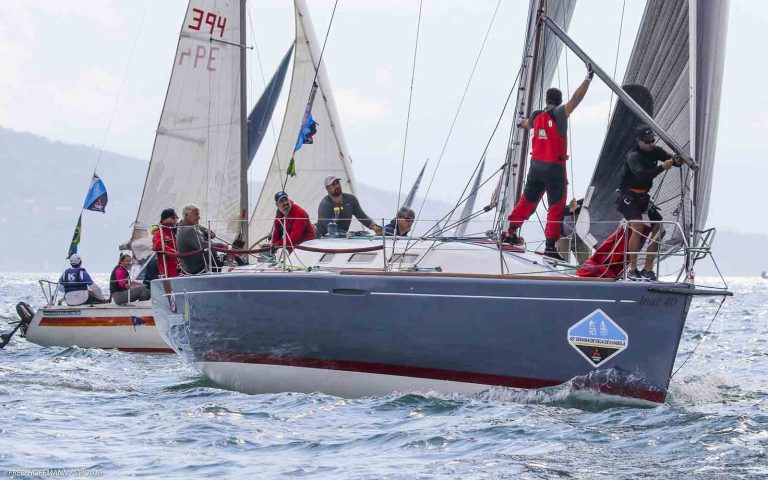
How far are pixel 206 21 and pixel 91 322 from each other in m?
5.68

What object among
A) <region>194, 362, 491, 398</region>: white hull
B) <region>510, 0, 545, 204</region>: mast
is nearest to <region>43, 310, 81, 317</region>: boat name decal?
<region>194, 362, 491, 398</region>: white hull

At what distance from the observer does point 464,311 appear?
9922 mm

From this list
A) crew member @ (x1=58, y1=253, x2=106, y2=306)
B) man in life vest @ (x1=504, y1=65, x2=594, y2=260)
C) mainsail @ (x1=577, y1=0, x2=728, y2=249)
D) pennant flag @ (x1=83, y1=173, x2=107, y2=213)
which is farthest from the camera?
pennant flag @ (x1=83, y1=173, x2=107, y2=213)

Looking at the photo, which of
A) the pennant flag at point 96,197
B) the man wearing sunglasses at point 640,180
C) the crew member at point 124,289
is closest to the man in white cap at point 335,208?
the man wearing sunglasses at point 640,180

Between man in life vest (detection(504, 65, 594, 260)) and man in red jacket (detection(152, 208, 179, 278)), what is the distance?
11.9 feet

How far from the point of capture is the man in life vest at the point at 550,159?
1180 cm

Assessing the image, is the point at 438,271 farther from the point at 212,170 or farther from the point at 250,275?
the point at 212,170

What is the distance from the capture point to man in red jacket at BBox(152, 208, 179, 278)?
13.0 m

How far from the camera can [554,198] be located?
1192 centimetres

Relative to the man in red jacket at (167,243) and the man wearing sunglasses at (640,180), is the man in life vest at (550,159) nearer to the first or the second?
the man wearing sunglasses at (640,180)

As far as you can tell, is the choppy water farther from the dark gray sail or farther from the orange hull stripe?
the dark gray sail

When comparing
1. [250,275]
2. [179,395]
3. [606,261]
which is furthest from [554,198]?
[179,395]

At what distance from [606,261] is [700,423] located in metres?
1.80

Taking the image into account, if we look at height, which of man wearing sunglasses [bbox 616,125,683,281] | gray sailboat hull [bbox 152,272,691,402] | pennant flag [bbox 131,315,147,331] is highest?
man wearing sunglasses [bbox 616,125,683,281]
